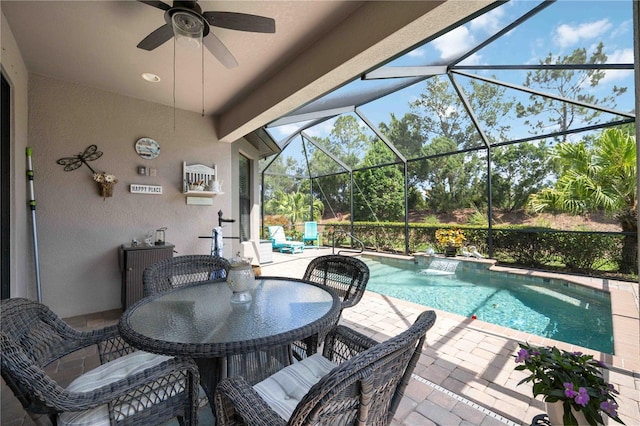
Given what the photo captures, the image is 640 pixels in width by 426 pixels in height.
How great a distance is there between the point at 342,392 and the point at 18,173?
3.83 metres

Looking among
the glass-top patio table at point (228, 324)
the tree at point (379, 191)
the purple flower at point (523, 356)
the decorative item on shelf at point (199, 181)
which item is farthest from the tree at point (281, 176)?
the purple flower at point (523, 356)

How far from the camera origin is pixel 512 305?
15.5 feet

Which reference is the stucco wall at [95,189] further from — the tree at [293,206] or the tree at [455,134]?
the tree at [293,206]

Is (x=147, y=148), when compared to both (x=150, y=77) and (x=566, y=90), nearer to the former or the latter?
(x=150, y=77)

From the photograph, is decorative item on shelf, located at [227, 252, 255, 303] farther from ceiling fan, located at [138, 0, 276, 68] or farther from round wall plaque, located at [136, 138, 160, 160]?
round wall plaque, located at [136, 138, 160, 160]

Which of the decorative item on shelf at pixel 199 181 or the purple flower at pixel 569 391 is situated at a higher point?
the decorative item on shelf at pixel 199 181

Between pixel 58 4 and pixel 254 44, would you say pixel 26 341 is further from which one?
pixel 254 44

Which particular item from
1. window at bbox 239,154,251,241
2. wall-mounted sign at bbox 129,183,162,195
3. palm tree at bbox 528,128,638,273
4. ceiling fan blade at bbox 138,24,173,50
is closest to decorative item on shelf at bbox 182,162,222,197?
wall-mounted sign at bbox 129,183,162,195

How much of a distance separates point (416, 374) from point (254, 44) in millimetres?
3352

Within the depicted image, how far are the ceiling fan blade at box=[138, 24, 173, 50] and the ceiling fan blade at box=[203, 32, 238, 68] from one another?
262 mm

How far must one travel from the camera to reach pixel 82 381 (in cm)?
136

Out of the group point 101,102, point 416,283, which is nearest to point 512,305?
point 416,283

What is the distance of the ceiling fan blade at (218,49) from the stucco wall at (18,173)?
66.9 inches

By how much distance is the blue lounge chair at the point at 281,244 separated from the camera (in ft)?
32.6
